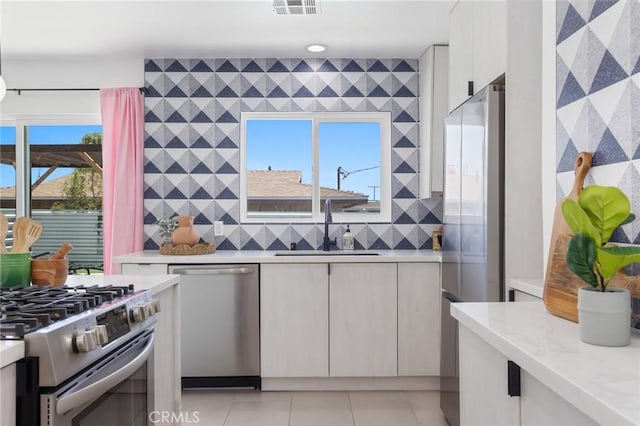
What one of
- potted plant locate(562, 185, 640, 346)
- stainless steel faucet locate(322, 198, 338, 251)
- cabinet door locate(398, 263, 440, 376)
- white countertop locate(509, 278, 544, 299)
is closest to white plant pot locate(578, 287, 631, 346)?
potted plant locate(562, 185, 640, 346)

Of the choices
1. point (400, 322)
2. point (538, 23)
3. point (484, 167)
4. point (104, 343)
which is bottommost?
point (400, 322)

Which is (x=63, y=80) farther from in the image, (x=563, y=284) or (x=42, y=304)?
(x=563, y=284)

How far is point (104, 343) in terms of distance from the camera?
1390 mm

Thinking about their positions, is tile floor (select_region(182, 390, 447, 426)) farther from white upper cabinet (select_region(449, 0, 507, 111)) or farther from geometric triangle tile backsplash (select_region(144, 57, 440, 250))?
white upper cabinet (select_region(449, 0, 507, 111))

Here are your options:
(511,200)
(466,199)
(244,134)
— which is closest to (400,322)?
(466,199)

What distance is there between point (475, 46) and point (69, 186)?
11.3 ft

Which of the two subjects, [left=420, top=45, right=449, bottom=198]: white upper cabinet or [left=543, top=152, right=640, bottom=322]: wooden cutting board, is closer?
[left=543, top=152, right=640, bottom=322]: wooden cutting board

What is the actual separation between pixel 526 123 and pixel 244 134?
2.36 metres

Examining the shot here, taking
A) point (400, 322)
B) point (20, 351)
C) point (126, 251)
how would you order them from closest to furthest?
point (20, 351)
point (400, 322)
point (126, 251)

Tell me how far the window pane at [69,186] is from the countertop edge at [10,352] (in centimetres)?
318

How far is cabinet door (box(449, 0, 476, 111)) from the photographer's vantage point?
8.64 ft

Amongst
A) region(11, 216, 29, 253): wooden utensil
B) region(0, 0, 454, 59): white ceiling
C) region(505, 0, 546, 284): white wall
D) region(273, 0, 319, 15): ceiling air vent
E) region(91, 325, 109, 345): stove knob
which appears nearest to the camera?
region(91, 325, 109, 345): stove knob

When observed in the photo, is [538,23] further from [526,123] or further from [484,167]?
[484,167]

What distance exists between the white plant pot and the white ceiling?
2.34 m
